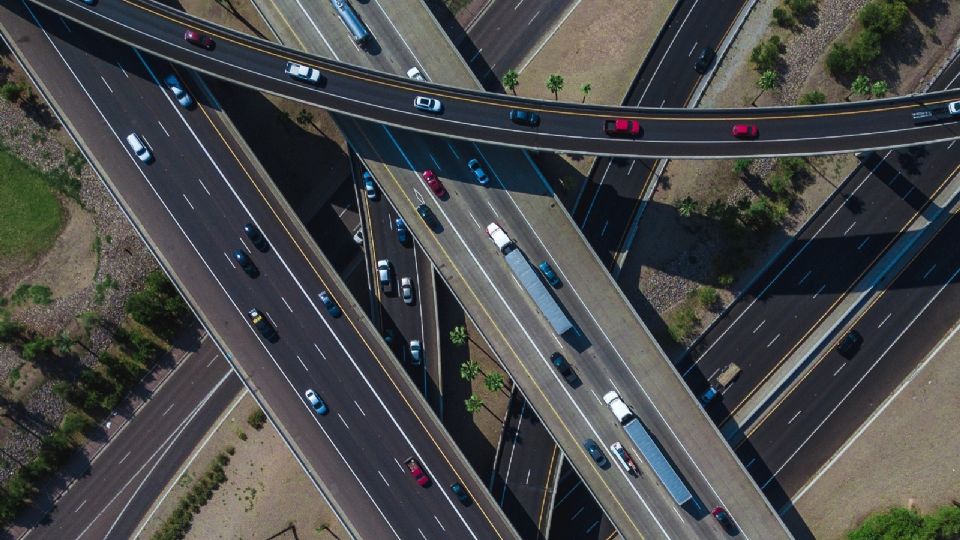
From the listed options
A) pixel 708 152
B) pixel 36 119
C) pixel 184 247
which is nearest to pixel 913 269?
pixel 708 152

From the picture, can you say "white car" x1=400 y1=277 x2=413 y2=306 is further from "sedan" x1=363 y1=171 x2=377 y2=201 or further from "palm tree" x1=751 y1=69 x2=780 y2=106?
"palm tree" x1=751 y1=69 x2=780 y2=106

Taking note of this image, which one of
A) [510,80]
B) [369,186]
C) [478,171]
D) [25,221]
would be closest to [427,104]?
→ [478,171]

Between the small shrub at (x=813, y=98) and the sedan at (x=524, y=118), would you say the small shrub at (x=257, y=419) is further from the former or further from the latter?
the small shrub at (x=813, y=98)

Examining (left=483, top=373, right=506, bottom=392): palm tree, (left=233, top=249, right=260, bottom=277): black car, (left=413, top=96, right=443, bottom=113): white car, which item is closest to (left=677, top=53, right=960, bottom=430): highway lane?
(left=483, top=373, right=506, bottom=392): palm tree

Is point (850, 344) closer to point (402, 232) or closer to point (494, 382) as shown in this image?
point (494, 382)

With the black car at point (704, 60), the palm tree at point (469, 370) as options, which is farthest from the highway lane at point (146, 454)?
the black car at point (704, 60)
